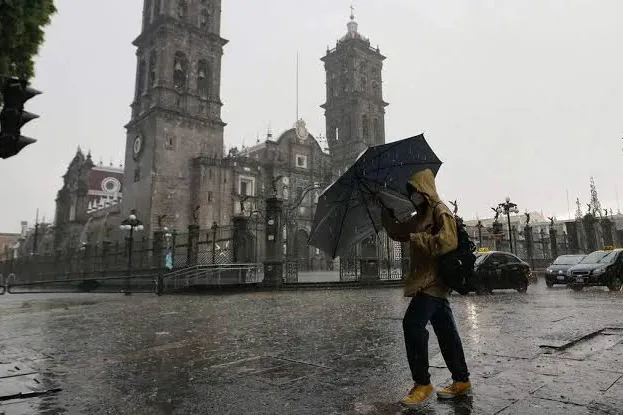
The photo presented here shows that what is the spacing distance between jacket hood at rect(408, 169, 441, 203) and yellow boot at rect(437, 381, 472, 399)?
1.46 meters

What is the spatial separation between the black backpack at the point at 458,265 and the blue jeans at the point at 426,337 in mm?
217

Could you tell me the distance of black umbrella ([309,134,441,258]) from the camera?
4.34 meters

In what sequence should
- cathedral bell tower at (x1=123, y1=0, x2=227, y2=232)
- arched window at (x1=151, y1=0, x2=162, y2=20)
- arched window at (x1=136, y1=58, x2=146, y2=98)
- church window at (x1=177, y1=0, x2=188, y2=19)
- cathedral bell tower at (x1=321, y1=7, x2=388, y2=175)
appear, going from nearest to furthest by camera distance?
cathedral bell tower at (x1=123, y1=0, x2=227, y2=232) → church window at (x1=177, y1=0, x2=188, y2=19) → arched window at (x1=151, y1=0, x2=162, y2=20) → arched window at (x1=136, y1=58, x2=146, y2=98) → cathedral bell tower at (x1=321, y1=7, x2=388, y2=175)

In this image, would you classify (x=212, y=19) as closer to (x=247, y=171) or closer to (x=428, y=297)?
(x=247, y=171)

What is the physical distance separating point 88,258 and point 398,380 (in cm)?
3454

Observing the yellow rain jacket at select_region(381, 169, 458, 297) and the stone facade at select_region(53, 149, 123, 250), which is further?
the stone facade at select_region(53, 149, 123, 250)

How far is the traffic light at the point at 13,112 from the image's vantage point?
454cm

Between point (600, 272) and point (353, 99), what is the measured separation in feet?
133

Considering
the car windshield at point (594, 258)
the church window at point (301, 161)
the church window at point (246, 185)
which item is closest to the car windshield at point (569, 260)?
the car windshield at point (594, 258)

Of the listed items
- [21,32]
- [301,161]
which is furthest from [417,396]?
[301,161]

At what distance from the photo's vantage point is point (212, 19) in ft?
132

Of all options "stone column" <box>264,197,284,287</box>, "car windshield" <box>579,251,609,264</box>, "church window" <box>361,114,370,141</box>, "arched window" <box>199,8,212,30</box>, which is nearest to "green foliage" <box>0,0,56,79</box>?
"stone column" <box>264,197,284,287</box>

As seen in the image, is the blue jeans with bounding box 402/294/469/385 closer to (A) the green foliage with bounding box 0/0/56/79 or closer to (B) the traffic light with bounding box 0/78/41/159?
(B) the traffic light with bounding box 0/78/41/159

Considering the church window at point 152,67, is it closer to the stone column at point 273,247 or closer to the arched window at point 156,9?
the arched window at point 156,9
